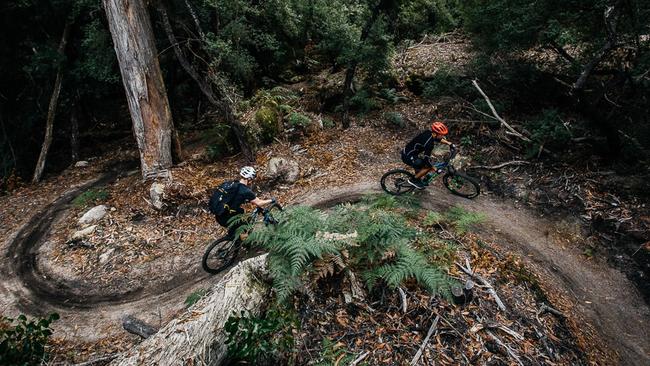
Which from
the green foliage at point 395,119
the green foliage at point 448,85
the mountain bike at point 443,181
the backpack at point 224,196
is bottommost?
the mountain bike at point 443,181

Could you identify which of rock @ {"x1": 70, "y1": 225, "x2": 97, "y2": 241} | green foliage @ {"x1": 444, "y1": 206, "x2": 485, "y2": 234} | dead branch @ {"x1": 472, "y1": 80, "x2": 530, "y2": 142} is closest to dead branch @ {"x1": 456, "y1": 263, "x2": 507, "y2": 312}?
green foliage @ {"x1": 444, "y1": 206, "x2": 485, "y2": 234}

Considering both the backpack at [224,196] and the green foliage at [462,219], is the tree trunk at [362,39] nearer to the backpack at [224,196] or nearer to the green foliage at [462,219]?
the green foliage at [462,219]

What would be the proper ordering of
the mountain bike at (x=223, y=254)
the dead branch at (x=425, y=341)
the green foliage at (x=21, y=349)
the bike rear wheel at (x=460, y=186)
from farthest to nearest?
1. the bike rear wheel at (x=460, y=186)
2. the mountain bike at (x=223, y=254)
3. the green foliage at (x=21, y=349)
4. the dead branch at (x=425, y=341)

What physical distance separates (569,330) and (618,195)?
5791 mm

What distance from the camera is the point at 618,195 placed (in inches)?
371

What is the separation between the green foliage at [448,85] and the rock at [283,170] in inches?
276

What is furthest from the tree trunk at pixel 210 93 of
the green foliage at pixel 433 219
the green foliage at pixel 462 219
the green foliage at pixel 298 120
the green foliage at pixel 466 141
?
the green foliage at pixel 466 141

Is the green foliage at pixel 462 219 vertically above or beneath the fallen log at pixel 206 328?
beneath

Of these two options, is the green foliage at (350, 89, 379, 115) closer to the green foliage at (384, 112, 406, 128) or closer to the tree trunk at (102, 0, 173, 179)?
the green foliage at (384, 112, 406, 128)

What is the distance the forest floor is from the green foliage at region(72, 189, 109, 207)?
5 centimetres

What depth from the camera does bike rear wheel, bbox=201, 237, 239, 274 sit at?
8.38 metres

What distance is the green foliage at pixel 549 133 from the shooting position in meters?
10.9

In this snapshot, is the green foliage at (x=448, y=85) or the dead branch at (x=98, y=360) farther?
the green foliage at (x=448, y=85)

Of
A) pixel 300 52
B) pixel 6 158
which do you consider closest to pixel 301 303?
pixel 300 52
